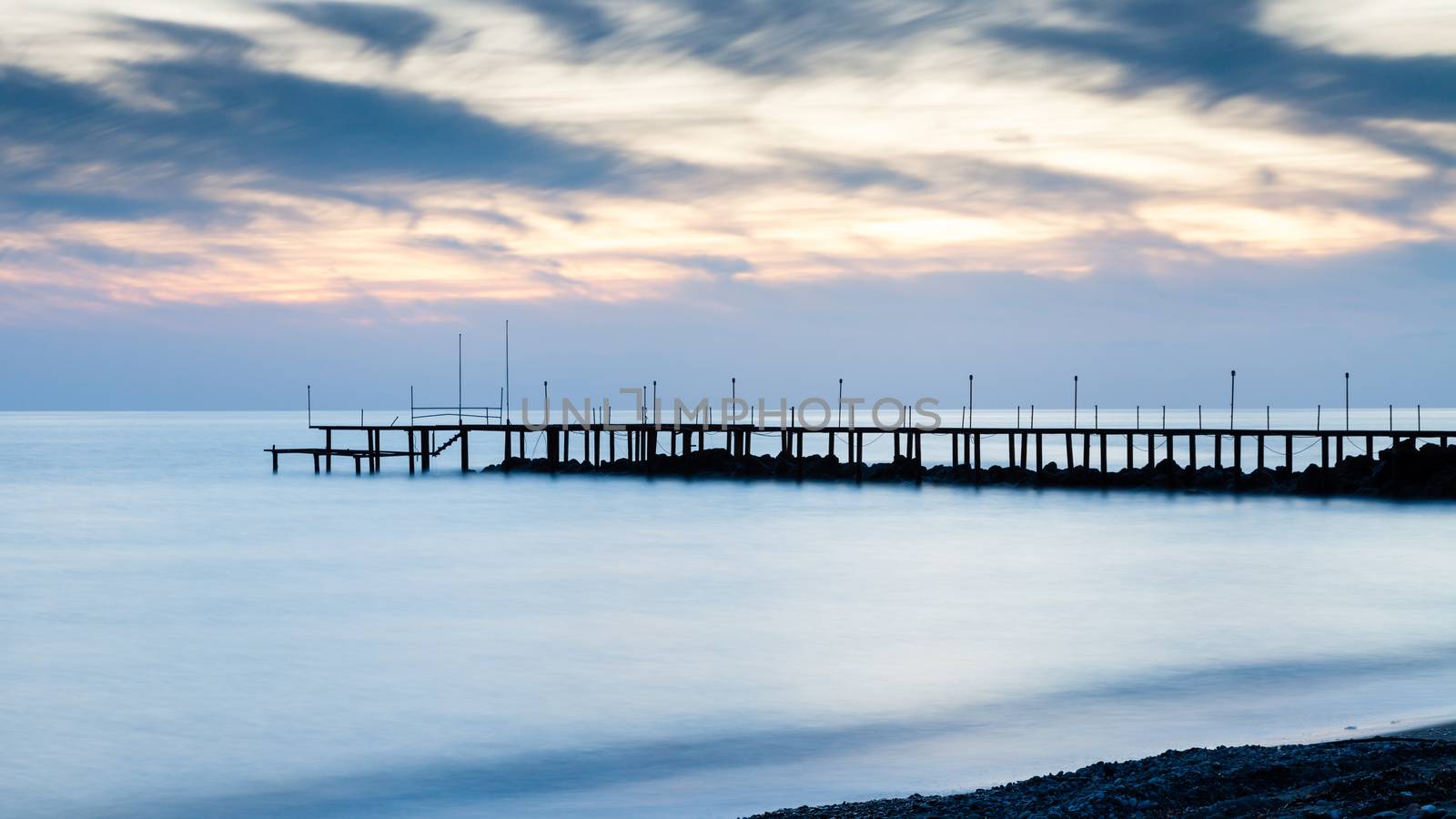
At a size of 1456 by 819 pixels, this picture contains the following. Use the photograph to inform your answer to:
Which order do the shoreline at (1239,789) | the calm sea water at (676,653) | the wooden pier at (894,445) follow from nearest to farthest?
the shoreline at (1239,789) < the calm sea water at (676,653) < the wooden pier at (894,445)

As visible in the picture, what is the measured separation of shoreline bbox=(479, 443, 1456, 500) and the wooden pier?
352 mm

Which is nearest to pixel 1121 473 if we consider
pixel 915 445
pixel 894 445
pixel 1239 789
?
pixel 915 445

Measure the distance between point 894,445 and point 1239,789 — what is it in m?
62.2

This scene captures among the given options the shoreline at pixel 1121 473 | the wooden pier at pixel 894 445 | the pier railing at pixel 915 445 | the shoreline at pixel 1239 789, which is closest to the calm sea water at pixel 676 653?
the shoreline at pixel 1239 789

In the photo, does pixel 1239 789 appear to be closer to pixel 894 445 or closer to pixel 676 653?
pixel 676 653

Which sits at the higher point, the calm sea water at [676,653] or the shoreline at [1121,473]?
the shoreline at [1121,473]

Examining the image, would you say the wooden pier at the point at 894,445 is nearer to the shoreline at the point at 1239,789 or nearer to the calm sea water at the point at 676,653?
the calm sea water at the point at 676,653

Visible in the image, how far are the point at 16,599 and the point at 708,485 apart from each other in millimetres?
26454

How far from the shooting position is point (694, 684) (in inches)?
533

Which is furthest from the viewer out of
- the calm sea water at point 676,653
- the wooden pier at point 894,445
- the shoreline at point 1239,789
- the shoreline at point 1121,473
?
the wooden pier at point 894,445

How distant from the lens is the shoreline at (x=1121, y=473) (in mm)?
36875

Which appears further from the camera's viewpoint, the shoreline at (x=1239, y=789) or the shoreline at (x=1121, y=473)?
the shoreline at (x=1121, y=473)

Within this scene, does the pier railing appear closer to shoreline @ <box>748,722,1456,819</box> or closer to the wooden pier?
the wooden pier

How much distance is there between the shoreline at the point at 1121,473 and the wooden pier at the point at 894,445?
0.35m
